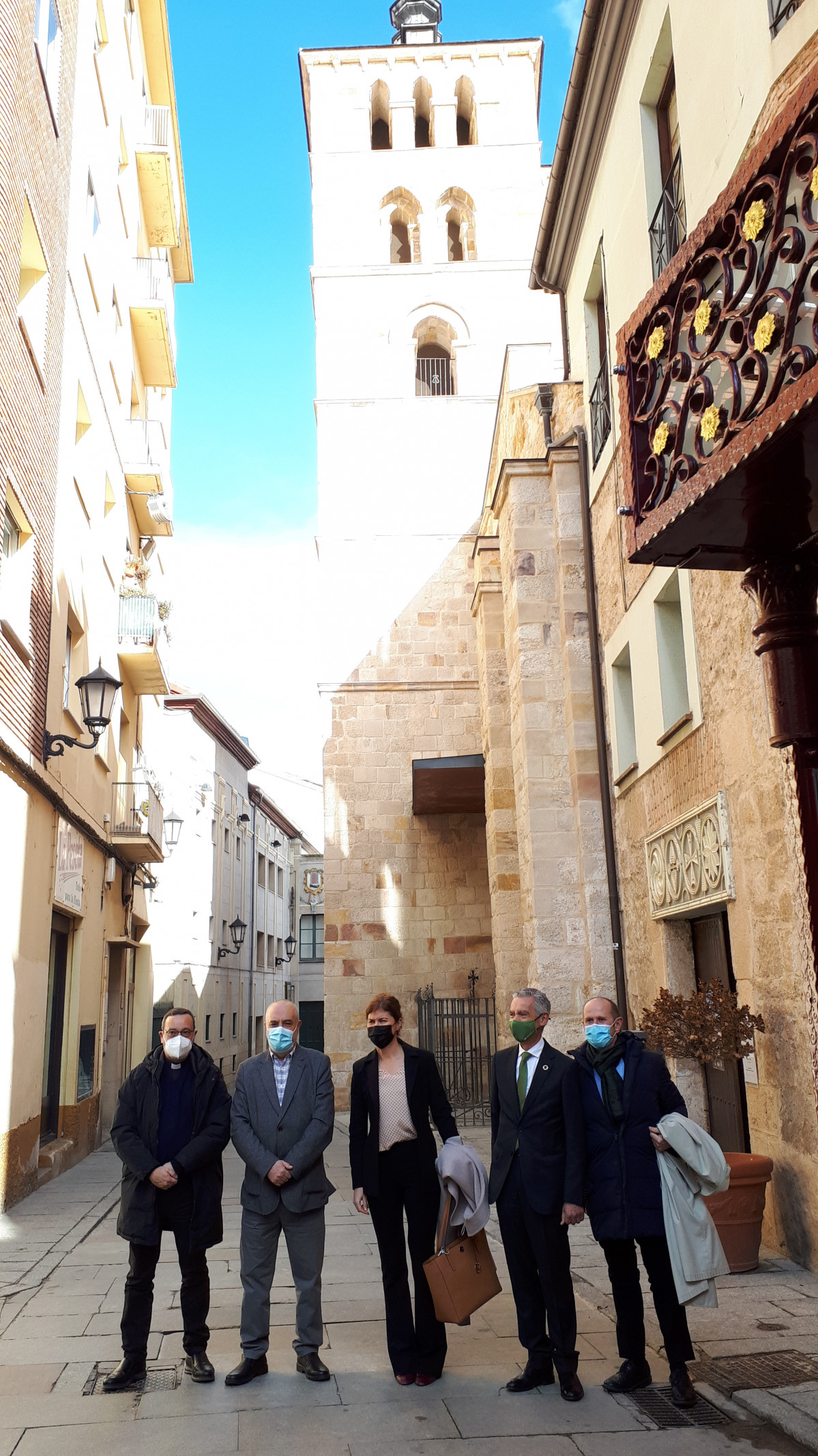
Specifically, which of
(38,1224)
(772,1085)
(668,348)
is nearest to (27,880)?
(38,1224)

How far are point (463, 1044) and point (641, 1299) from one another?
39.2 feet

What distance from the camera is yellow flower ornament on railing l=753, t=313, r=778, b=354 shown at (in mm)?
3572

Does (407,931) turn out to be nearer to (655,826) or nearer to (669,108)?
(655,826)

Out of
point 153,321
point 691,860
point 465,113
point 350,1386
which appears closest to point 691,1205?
point 350,1386

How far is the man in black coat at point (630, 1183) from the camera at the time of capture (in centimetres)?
491

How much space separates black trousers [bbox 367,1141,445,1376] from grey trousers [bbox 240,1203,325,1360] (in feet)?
1.02

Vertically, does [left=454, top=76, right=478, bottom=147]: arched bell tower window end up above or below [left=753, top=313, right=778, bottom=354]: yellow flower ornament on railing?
above

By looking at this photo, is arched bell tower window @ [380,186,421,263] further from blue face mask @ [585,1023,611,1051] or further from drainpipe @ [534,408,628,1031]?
blue face mask @ [585,1023,611,1051]

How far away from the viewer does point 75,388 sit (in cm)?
1396

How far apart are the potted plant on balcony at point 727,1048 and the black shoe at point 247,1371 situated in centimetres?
268

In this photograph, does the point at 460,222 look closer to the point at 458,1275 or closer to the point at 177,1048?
the point at 177,1048

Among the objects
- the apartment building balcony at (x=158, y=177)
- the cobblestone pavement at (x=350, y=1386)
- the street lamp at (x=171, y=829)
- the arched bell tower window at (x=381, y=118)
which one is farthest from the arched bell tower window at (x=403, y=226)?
the cobblestone pavement at (x=350, y=1386)

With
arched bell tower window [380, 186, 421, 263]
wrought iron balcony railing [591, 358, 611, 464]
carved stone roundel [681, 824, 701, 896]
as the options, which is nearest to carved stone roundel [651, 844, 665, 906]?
carved stone roundel [681, 824, 701, 896]

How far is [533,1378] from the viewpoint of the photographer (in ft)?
16.4
